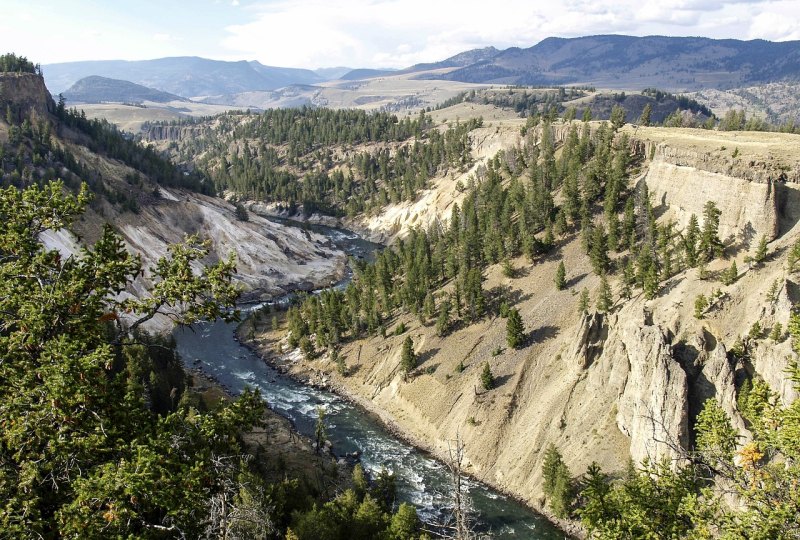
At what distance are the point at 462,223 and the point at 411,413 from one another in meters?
50.6

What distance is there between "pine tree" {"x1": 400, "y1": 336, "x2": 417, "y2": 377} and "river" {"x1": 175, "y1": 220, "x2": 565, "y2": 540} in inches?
274

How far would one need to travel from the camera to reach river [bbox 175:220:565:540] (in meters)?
45.2

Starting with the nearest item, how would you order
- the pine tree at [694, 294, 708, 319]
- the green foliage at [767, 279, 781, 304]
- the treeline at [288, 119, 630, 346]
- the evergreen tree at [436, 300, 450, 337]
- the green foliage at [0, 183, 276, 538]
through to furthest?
the green foliage at [0, 183, 276, 538] → the green foliage at [767, 279, 781, 304] → the pine tree at [694, 294, 708, 319] → the evergreen tree at [436, 300, 450, 337] → the treeline at [288, 119, 630, 346]

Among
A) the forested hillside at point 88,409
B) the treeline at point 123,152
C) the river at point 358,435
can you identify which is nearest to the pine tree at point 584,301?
the river at point 358,435

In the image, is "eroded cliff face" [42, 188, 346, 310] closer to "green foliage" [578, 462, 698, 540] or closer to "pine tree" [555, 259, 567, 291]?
"pine tree" [555, 259, 567, 291]

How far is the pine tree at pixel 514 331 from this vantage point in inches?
2372

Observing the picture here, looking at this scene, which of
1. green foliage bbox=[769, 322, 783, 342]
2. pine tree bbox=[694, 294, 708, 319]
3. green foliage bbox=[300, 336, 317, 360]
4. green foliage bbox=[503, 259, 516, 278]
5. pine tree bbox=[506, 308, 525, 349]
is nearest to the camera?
green foliage bbox=[769, 322, 783, 342]

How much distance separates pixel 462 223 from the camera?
4070 inches

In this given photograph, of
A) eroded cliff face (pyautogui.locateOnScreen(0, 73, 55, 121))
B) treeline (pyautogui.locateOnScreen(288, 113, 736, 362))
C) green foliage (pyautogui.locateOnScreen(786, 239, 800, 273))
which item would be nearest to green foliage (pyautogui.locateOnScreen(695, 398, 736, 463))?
green foliage (pyautogui.locateOnScreen(786, 239, 800, 273))

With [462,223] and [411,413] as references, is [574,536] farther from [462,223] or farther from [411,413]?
[462,223]

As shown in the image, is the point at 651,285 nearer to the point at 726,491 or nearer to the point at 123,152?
the point at 726,491

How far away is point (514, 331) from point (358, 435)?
2066 cm

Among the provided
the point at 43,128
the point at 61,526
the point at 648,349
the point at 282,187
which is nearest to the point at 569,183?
the point at 648,349

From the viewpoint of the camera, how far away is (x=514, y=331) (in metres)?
60.2
